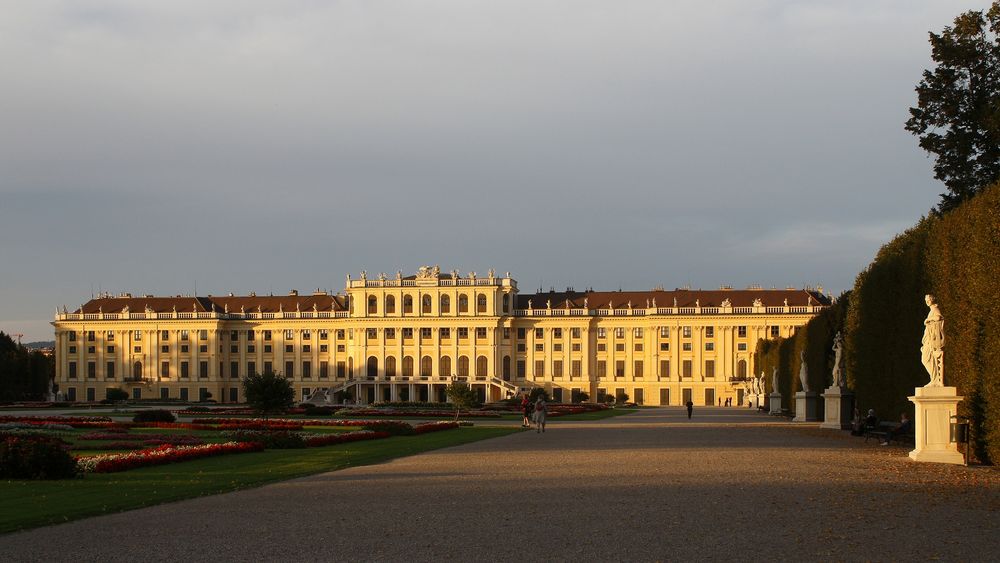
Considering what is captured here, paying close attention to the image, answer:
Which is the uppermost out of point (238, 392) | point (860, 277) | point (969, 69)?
point (969, 69)

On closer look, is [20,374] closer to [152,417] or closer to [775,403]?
[152,417]

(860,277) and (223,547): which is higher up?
(860,277)

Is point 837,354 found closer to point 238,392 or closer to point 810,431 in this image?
point 810,431

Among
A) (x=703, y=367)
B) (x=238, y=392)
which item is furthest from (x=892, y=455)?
(x=238, y=392)

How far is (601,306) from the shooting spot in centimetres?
11306

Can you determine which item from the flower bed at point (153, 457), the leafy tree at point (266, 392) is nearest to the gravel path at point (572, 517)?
the flower bed at point (153, 457)

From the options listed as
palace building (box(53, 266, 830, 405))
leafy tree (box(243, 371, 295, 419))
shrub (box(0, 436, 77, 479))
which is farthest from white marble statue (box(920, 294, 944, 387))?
palace building (box(53, 266, 830, 405))

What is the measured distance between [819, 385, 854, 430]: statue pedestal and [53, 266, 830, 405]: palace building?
212 feet

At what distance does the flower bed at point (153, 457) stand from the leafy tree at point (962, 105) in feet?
83.9

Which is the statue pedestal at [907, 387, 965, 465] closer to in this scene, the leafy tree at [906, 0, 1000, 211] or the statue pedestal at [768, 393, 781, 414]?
the leafy tree at [906, 0, 1000, 211]

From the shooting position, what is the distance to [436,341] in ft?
366

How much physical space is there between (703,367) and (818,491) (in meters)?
92.0

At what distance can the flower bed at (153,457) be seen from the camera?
67.2ft

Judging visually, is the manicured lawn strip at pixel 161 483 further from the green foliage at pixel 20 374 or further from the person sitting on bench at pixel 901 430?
the green foliage at pixel 20 374
